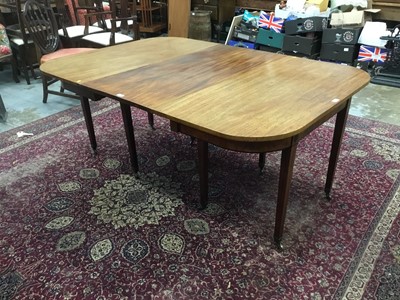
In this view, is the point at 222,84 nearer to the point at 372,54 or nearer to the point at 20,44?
the point at 372,54

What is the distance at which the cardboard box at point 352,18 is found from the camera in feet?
11.9

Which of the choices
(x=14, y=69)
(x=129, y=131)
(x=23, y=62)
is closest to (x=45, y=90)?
(x=23, y=62)

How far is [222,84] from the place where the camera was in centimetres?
157

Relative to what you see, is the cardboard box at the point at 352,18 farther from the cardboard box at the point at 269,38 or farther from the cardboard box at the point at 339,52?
the cardboard box at the point at 269,38

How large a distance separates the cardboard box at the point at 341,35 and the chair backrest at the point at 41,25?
9.21 ft

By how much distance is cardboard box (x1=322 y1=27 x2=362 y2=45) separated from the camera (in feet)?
11.8

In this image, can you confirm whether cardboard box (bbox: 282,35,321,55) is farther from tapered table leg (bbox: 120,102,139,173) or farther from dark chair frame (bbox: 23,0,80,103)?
tapered table leg (bbox: 120,102,139,173)

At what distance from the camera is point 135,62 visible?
1.92 metres

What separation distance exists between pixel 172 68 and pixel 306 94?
746mm

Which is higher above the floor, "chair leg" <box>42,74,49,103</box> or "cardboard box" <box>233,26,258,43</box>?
"cardboard box" <box>233,26,258,43</box>

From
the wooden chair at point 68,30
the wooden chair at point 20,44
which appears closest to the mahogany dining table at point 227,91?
the wooden chair at point 68,30

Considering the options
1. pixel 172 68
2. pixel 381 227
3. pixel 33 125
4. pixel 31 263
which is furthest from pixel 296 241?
pixel 33 125

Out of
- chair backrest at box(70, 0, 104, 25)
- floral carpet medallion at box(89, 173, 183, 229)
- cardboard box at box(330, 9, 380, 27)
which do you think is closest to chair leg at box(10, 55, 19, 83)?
chair backrest at box(70, 0, 104, 25)

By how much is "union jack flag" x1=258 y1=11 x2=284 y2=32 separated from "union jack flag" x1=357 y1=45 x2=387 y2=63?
3.21ft
